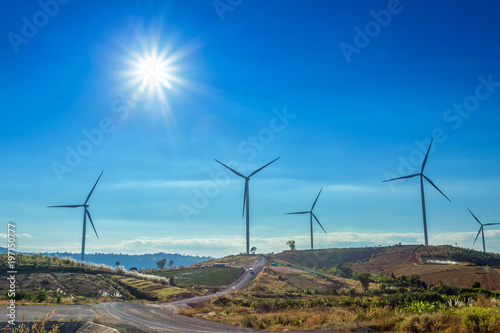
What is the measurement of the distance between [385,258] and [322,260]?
1145 inches

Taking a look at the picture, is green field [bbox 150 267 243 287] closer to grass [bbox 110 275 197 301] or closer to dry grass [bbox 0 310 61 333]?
grass [bbox 110 275 197 301]

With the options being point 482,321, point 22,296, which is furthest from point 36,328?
point 22,296

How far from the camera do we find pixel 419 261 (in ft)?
399

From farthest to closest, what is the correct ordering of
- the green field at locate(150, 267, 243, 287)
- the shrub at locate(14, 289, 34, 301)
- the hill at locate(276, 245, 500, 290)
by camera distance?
the green field at locate(150, 267, 243, 287) < the hill at locate(276, 245, 500, 290) < the shrub at locate(14, 289, 34, 301)

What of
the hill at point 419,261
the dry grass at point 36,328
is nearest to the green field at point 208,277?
the hill at point 419,261

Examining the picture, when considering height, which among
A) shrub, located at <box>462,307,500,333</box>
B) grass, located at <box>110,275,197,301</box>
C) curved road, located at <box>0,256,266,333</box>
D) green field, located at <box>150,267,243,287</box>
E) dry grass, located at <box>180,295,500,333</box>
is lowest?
green field, located at <box>150,267,243,287</box>

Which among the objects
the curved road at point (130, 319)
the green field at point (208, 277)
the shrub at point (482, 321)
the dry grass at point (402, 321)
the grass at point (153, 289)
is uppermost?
the shrub at point (482, 321)

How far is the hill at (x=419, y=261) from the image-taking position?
8706cm

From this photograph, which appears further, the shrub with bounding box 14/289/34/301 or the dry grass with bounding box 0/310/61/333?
the shrub with bounding box 14/289/34/301

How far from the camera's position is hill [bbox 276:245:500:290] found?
87.1 metres

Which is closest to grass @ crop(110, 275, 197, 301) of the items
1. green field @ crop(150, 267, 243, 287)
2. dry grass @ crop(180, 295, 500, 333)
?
green field @ crop(150, 267, 243, 287)

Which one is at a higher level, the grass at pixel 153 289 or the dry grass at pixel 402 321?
the dry grass at pixel 402 321

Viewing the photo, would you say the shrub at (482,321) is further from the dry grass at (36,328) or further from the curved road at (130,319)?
the dry grass at (36,328)

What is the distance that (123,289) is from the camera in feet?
216
